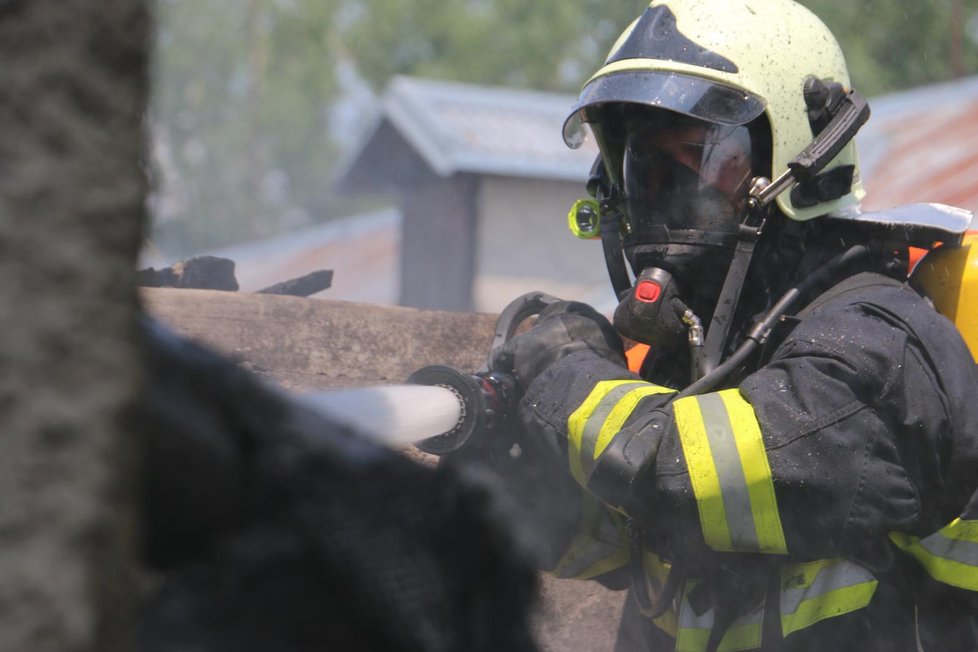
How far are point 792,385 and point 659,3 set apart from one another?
3.36 feet

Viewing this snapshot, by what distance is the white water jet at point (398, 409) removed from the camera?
4.48 ft

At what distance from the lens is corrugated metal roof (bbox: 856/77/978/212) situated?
927cm

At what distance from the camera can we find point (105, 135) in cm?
56

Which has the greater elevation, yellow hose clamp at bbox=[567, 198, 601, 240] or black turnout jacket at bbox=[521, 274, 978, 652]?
yellow hose clamp at bbox=[567, 198, 601, 240]


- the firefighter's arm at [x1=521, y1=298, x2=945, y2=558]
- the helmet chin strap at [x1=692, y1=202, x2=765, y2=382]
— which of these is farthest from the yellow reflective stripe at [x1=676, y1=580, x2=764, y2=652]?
the helmet chin strap at [x1=692, y1=202, x2=765, y2=382]

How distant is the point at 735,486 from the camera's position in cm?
200

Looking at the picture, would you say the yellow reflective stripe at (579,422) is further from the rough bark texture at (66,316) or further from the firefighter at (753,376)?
the rough bark texture at (66,316)

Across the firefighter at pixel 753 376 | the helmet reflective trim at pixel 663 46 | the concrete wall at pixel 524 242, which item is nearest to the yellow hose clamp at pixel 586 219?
the firefighter at pixel 753 376

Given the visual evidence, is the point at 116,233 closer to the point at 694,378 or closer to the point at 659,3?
the point at 694,378

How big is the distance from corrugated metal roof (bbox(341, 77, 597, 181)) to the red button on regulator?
954cm

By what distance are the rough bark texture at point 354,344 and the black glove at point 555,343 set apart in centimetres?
29

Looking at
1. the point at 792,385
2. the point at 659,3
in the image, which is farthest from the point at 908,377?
the point at 659,3

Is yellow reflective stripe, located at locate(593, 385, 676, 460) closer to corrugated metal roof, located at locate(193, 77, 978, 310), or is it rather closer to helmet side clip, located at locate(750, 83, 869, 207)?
helmet side clip, located at locate(750, 83, 869, 207)

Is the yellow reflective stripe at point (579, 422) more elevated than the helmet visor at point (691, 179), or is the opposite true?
the helmet visor at point (691, 179)
